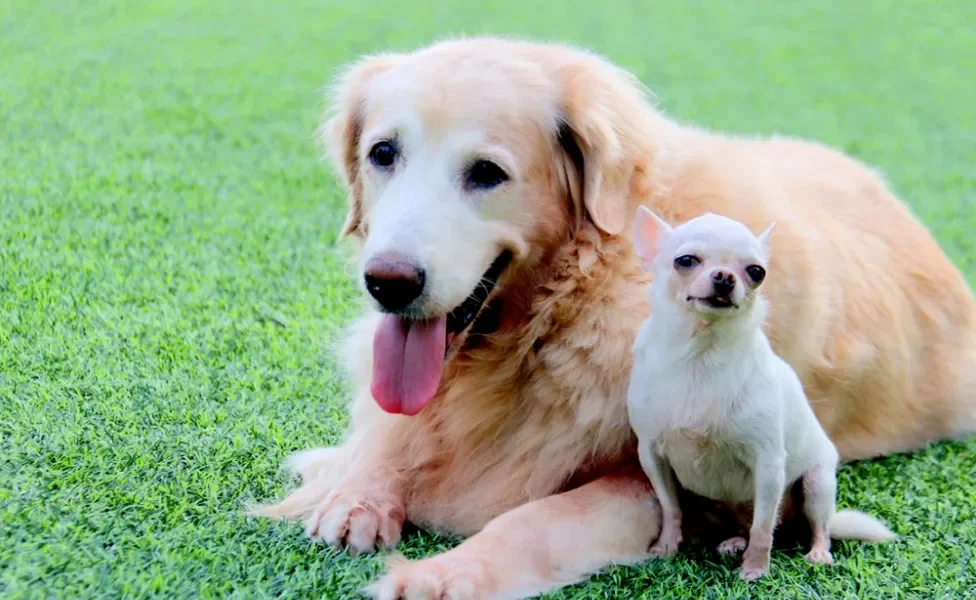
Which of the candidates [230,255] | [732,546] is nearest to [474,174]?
[732,546]

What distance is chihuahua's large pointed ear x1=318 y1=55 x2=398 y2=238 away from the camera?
298 centimetres

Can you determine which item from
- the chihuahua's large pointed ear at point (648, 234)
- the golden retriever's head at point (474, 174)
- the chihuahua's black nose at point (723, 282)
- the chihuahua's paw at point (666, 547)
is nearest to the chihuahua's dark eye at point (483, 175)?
the golden retriever's head at point (474, 174)

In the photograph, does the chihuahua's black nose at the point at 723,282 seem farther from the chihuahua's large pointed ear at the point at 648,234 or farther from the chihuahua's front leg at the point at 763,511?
the chihuahua's front leg at the point at 763,511

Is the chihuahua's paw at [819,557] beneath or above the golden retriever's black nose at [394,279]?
beneath

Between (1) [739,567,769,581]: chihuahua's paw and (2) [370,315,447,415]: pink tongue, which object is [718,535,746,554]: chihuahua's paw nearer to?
(1) [739,567,769,581]: chihuahua's paw

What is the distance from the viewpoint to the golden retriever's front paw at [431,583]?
2207 millimetres

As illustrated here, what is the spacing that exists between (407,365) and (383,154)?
561 millimetres

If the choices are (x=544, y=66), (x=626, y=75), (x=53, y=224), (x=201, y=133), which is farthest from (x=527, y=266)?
(x=201, y=133)

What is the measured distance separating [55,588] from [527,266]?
4.36 ft

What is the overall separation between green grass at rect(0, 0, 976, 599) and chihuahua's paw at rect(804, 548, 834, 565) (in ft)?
0.09

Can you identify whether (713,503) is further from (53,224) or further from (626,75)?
(53,224)

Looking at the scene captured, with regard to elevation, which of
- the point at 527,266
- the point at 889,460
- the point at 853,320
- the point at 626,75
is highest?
the point at 626,75

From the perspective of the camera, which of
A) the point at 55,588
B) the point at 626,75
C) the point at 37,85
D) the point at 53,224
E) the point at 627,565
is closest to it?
the point at 55,588

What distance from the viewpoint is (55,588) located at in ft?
7.25
